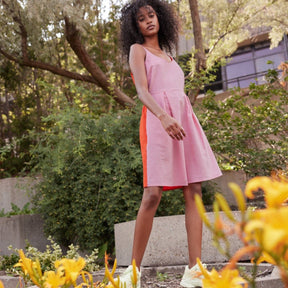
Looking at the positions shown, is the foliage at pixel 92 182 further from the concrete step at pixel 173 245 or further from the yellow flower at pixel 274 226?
the yellow flower at pixel 274 226

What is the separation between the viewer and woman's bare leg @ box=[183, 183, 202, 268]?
2.50 meters

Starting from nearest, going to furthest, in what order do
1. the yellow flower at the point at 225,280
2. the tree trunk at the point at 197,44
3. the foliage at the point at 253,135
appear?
the yellow flower at the point at 225,280, the foliage at the point at 253,135, the tree trunk at the point at 197,44

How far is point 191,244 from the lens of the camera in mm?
2510

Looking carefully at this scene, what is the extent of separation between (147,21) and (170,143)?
831 mm

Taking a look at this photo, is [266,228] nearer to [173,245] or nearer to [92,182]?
[173,245]

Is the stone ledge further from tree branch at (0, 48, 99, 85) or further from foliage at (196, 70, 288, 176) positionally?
tree branch at (0, 48, 99, 85)

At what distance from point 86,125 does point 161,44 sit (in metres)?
2.46

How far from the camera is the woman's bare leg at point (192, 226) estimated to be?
98.3 inches

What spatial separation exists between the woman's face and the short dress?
0.54ft

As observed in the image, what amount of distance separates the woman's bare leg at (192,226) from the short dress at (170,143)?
6 cm

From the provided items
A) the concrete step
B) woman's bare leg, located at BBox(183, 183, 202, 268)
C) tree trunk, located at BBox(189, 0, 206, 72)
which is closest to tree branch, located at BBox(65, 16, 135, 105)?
tree trunk, located at BBox(189, 0, 206, 72)

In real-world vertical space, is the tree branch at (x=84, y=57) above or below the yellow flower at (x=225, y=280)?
above

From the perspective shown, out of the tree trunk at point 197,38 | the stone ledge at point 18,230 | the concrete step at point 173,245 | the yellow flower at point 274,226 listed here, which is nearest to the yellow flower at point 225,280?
the yellow flower at point 274,226

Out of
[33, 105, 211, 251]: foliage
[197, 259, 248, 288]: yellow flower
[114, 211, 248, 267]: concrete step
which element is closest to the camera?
[197, 259, 248, 288]: yellow flower
